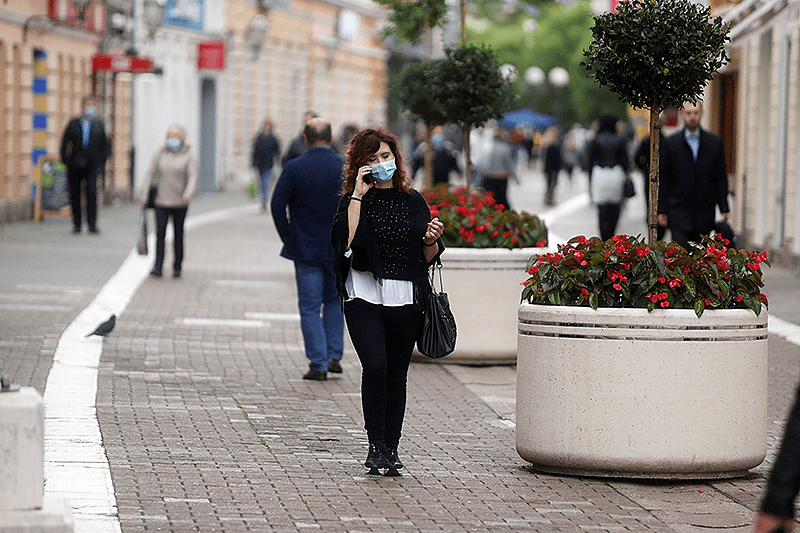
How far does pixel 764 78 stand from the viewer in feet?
75.3

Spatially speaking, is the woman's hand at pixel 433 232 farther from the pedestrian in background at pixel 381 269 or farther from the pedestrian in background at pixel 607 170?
the pedestrian in background at pixel 607 170

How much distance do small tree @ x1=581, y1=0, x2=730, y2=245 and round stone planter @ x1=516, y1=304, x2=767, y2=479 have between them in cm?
72

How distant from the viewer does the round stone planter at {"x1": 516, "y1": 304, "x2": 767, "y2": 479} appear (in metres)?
7.16

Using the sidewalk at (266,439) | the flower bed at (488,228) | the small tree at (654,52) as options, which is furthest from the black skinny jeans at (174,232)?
the small tree at (654,52)

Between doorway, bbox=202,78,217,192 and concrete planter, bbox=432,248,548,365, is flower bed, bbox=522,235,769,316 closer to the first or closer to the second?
concrete planter, bbox=432,248,548,365

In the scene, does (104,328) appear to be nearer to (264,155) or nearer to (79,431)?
(79,431)

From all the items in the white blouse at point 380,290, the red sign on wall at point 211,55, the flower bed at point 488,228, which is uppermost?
the red sign on wall at point 211,55

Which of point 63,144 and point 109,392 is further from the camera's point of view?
point 63,144

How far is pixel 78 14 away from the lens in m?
30.7

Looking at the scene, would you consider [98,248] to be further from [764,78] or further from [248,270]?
[764,78]

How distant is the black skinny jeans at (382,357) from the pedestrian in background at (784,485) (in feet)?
10.7

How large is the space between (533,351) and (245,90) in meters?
40.9

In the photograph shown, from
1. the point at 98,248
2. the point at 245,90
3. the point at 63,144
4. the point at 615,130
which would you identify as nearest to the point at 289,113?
the point at 245,90

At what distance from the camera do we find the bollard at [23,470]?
5496mm
